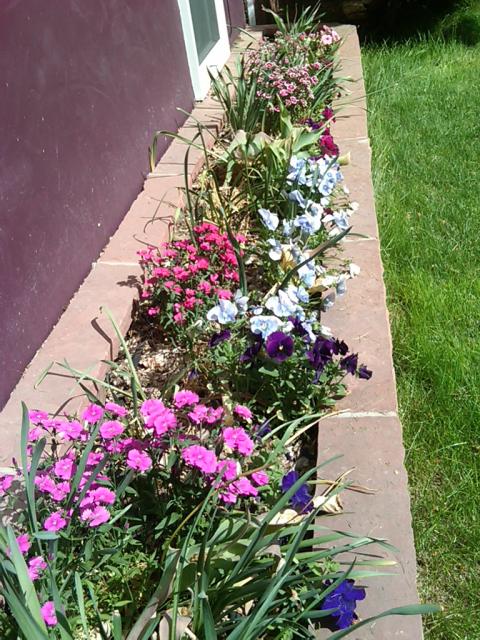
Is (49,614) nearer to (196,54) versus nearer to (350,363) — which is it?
(350,363)

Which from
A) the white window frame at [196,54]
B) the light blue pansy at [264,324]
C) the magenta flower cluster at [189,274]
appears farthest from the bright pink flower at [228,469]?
the white window frame at [196,54]

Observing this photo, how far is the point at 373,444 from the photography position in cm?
193

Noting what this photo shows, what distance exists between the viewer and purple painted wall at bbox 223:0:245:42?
522 centimetres

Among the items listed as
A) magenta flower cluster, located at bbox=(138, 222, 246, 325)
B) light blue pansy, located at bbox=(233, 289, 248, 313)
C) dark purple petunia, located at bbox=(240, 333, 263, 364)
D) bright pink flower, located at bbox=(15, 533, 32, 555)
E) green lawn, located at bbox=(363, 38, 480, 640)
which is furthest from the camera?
magenta flower cluster, located at bbox=(138, 222, 246, 325)

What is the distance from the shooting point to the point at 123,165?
3123mm

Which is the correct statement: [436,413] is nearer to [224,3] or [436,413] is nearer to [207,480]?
[207,480]

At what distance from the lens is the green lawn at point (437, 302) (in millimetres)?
1858

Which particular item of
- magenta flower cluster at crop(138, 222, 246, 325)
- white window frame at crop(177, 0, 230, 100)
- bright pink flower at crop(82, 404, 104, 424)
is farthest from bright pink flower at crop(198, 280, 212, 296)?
white window frame at crop(177, 0, 230, 100)

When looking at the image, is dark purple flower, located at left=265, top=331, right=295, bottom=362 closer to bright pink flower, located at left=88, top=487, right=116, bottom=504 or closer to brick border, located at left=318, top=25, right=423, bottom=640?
brick border, located at left=318, top=25, right=423, bottom=640

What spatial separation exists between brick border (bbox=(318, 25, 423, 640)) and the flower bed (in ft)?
0.23

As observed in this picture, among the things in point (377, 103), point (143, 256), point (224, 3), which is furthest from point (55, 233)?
point (224, 3)

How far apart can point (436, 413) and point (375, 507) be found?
61 centimetres

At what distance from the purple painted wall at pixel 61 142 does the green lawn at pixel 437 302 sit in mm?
1298

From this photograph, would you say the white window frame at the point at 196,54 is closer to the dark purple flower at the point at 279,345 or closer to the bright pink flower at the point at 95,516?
the dark purple flower at the point at 279,345
